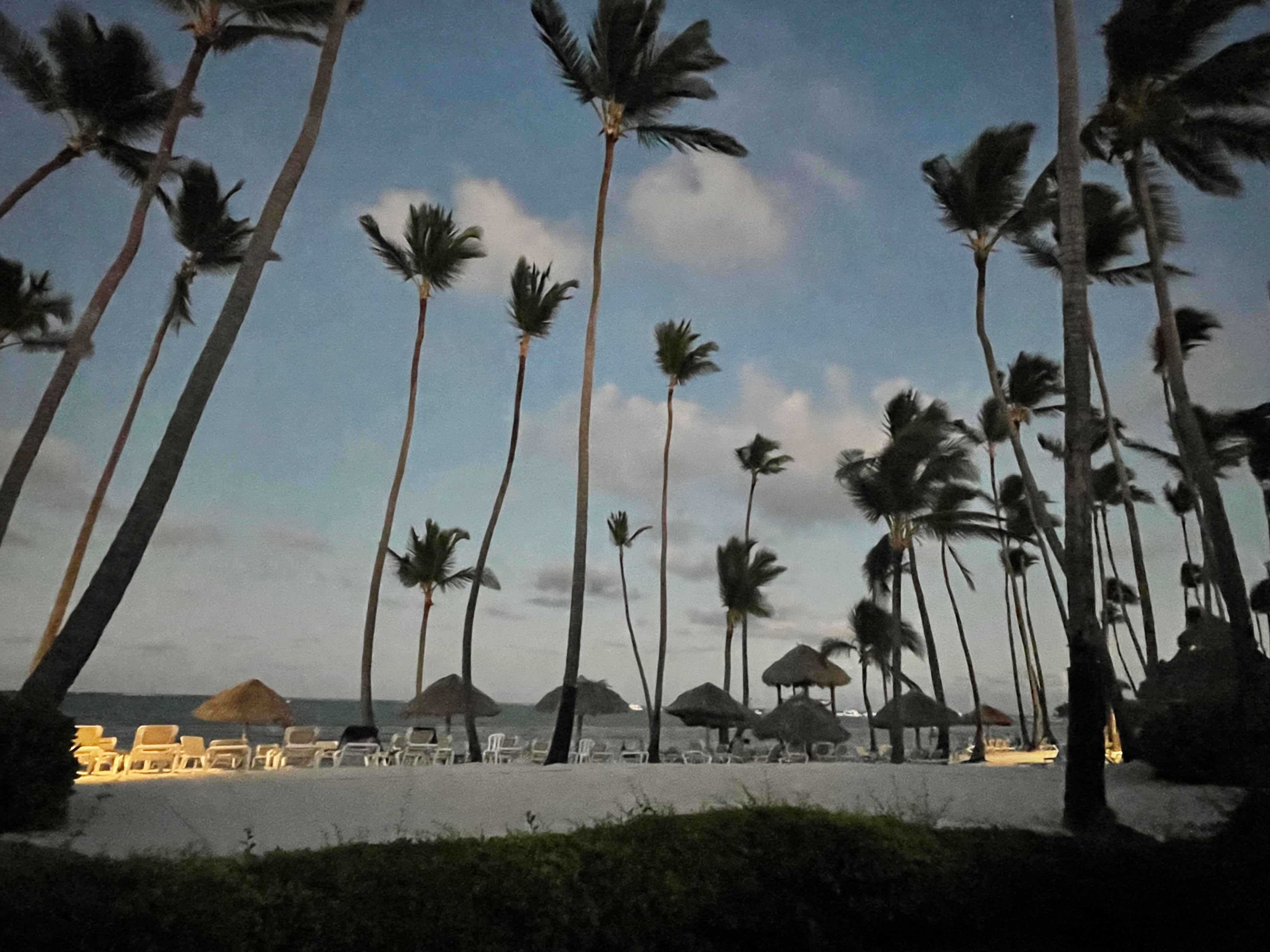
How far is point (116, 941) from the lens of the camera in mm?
4715

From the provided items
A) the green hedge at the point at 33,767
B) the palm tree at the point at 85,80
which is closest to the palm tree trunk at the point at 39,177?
the palm tree at the point at 85,80

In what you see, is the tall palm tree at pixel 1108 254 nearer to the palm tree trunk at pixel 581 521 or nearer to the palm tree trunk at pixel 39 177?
the palm tree trunk at pixel 581 521

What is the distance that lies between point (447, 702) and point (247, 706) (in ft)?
17.0

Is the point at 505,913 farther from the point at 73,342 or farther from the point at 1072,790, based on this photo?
the point at 73,342

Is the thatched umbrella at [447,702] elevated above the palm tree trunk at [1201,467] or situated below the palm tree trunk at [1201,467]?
below

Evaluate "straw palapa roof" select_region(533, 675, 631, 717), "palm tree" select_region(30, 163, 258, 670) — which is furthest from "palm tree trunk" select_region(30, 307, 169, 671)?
"straw palapa roof" select_region(533, 675, 631, 717)

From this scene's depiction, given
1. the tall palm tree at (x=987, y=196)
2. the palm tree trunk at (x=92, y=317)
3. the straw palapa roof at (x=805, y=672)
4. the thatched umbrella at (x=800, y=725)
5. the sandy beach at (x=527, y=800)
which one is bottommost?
the sandy beach at (x=527, y=800)

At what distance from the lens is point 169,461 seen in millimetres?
9203

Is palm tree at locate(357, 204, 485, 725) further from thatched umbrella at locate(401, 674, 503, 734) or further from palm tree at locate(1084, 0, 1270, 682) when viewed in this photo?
palm tree at locate(1084, 0, 1270, 682)

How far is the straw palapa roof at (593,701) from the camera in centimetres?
2194

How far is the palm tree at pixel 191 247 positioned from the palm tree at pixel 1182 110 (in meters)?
17.6

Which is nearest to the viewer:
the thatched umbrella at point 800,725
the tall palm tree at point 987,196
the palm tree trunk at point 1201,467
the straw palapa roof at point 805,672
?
the palm tree trunk at point 1201,467

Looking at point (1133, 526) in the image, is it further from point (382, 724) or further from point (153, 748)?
point (382, 724)


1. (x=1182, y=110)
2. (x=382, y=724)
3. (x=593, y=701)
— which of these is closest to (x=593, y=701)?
(x=593, y=701)
